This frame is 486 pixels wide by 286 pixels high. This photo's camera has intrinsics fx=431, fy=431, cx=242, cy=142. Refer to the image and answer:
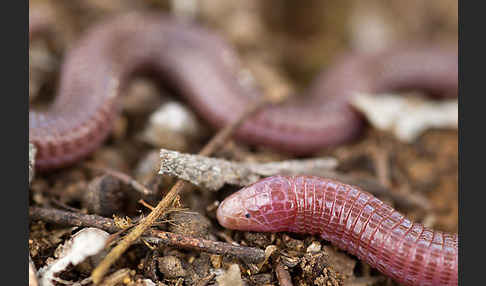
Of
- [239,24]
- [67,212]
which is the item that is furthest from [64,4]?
[67,212]

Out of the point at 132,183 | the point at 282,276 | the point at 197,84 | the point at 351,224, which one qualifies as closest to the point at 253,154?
the point at 197,84

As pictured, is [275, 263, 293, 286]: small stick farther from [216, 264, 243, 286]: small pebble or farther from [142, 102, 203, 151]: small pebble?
[142, 102, 203, 151]: small pebble

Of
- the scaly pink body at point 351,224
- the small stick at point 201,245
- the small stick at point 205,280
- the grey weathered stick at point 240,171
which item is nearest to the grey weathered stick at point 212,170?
the grey weathered stick at point 240,171

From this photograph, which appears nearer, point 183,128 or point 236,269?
point 236,269

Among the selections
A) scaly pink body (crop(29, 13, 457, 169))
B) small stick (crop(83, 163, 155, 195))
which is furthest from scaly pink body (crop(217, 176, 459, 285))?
scaly pink body (crop(29, 13, 457, 169))

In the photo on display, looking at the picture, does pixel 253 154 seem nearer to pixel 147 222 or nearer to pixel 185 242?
pixel 185 242

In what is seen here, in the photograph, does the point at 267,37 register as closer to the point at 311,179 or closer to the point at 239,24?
the point at 239,24

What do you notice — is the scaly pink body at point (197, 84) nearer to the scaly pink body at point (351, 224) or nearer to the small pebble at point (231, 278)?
the scaly pink body at point (351, 224)
